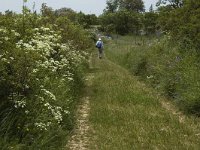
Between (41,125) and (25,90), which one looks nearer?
(41,125)

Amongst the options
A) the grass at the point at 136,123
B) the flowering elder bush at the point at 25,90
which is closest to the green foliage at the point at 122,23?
the grass at the point at 136,123

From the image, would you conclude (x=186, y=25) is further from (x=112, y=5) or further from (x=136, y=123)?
(x=112, y=5)

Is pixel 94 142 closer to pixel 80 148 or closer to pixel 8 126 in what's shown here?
pixel 80 148

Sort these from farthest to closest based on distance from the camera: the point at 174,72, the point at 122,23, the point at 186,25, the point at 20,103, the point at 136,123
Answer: the point at 122,23 < the point at 186,25 < the point at 174,72 < the point at 136,123 < the point at 20,103

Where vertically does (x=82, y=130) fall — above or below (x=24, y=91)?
below

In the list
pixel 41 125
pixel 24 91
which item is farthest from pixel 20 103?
pixel 24 91

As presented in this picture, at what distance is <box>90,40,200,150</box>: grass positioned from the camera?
31.0 ft

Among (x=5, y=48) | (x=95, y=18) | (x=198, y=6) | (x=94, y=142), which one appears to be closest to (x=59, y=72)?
(x=94, y=142)

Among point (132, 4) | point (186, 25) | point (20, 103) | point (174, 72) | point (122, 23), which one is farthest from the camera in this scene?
point (132, 4)

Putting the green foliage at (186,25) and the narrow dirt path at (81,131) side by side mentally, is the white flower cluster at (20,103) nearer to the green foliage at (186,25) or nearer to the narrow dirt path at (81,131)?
the narrow dirt path at (81,131)

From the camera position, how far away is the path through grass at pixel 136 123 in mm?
9438

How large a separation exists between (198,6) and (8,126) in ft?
39.7

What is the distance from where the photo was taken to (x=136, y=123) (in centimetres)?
1127

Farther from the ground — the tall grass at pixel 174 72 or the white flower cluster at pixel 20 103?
the white flower cluster at pixel 20 103
